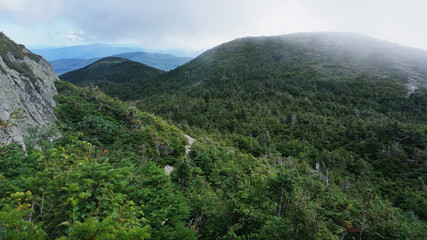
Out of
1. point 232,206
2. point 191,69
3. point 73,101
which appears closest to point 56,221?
point 232,206

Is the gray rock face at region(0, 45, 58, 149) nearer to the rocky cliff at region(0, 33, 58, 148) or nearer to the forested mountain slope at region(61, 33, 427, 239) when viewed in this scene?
the rocky cliff at region(0, 33, 58, 148)

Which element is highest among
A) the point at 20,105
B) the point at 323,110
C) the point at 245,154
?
the point at 20,105

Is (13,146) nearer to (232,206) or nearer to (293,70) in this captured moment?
(232,206)

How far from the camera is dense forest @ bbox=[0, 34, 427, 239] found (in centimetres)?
443

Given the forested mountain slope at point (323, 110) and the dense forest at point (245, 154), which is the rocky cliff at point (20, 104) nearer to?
the dense forest at point (245, 154)

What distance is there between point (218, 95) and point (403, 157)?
73.9m

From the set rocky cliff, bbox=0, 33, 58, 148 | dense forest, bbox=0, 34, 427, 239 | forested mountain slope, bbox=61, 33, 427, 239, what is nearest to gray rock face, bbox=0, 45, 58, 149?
rocky cliff, bbox=0, 33, 58, 148

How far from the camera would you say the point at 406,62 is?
400 ft

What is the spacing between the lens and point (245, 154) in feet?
130

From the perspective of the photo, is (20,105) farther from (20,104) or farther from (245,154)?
(245,154)

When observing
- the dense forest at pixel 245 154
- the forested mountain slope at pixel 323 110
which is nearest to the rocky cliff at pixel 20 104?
the dense forest at pixel 245 154

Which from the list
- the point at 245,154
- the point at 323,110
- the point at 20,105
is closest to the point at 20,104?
the point at 20,105

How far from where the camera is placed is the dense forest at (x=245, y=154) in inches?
174

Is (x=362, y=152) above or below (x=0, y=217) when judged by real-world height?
below
